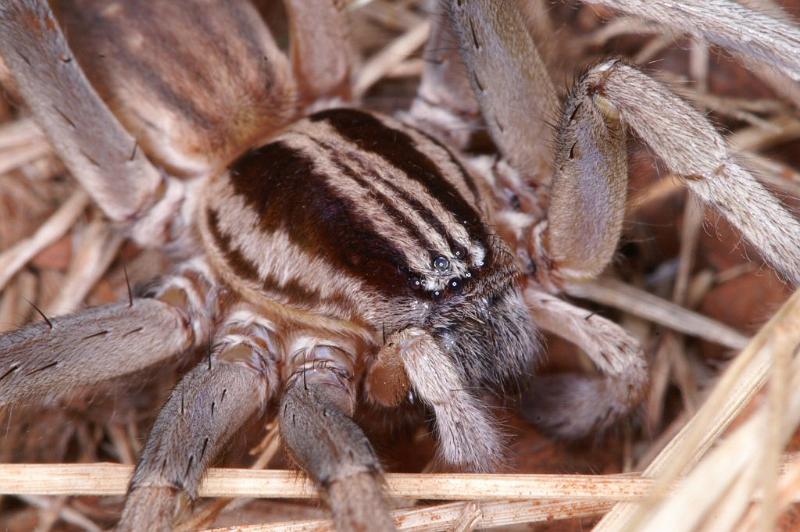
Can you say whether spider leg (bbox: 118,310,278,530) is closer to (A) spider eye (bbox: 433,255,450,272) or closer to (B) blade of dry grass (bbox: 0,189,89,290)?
(A) spider eye (bbox: 433,255,450,272)

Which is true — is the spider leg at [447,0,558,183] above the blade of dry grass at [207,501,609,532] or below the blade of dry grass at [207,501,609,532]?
above

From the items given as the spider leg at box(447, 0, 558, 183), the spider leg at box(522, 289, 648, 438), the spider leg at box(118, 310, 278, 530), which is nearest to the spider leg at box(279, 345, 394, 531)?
the spider leg at box(118, 310, 278, 530)

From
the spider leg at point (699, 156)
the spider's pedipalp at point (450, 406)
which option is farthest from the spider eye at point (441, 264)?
the spider leg at point (699, 156)

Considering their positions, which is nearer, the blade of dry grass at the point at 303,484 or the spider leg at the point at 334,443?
the spider leg at the point at 334,443

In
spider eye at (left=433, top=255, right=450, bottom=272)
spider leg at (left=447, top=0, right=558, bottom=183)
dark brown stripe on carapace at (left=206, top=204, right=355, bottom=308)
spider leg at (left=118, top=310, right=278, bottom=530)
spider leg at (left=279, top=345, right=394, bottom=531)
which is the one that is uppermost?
spider leg at (left=447, top=0, right=558, bottom=183)

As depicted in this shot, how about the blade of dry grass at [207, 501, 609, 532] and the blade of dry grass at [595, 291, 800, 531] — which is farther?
the blade of dry grass at [207, 501, 609, 532]

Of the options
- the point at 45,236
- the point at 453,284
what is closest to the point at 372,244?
the point at 453,284

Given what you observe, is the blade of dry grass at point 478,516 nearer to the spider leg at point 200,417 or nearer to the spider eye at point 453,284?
the spider leg at point 200,417
